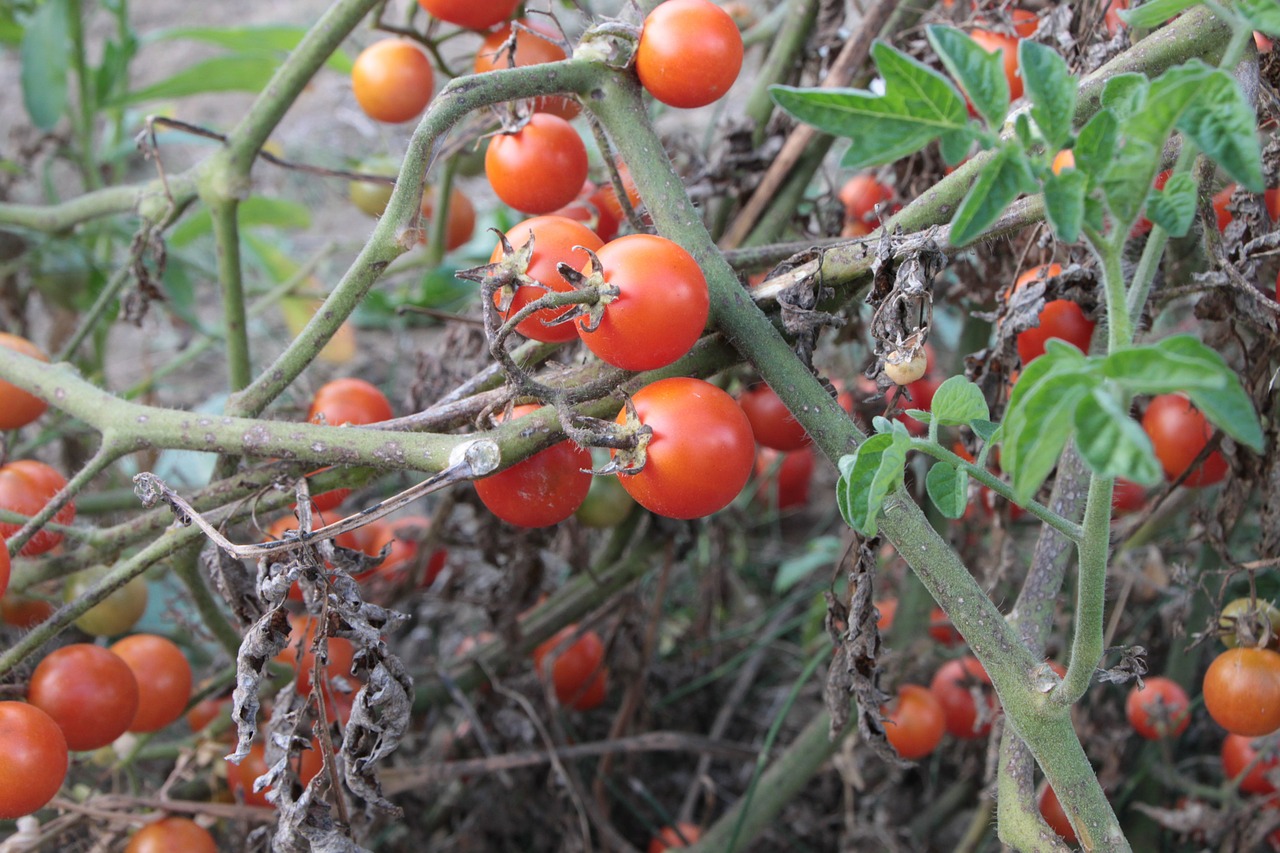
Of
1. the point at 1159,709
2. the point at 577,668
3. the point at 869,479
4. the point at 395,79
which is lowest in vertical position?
the point at 577,668

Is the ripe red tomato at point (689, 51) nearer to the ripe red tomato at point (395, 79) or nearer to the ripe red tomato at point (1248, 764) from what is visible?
the ripe red tomato at point (395, 79)

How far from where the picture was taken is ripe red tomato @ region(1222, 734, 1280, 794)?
1.26m

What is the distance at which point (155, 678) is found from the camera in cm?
109

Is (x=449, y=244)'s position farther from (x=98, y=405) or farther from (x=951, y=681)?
(x=951, y=681)

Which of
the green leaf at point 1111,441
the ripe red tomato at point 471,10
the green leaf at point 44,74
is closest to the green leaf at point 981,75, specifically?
the green leaf at point 1111,441

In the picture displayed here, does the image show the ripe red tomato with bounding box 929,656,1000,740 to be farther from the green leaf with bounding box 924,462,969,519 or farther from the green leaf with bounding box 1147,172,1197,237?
the green leaf with bounding box 1147,172,1197,237

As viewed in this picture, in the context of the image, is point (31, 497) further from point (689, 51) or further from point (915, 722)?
point (915, 722)

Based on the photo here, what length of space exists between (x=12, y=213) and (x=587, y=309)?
114 centimetres

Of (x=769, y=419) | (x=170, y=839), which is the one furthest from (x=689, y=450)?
(x=170, y=839)

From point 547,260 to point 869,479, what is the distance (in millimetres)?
Result: 322

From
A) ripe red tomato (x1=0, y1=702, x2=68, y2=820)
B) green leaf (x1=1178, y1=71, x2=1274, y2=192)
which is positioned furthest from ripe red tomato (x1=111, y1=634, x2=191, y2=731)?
green leaf (x1=1178, y1=71, x2=1274, y2=192)

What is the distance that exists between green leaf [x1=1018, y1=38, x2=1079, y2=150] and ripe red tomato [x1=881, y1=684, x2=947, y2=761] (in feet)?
3.18

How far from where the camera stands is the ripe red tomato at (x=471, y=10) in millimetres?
1121

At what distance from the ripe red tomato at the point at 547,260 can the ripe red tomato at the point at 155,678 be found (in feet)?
1.92
